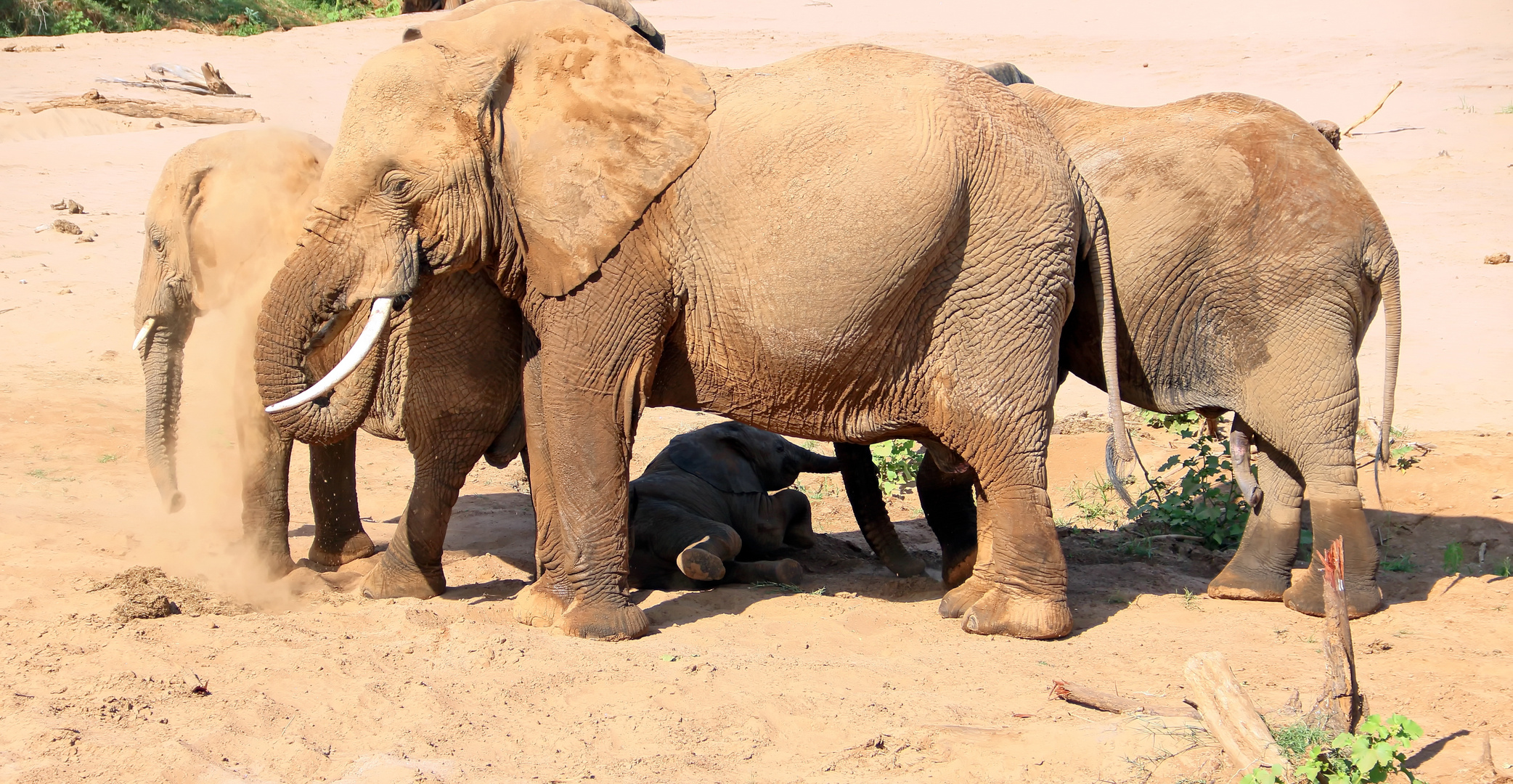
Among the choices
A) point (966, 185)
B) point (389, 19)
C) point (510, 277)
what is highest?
point (966, 185)

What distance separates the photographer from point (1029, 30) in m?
26.4

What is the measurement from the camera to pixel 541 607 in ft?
17.5

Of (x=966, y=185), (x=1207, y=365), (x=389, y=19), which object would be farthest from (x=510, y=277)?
(x=389, y=19)

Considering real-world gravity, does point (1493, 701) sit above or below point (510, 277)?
below

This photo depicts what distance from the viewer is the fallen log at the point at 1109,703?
4172 mm

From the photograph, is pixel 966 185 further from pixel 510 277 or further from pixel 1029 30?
pixel 1029 30

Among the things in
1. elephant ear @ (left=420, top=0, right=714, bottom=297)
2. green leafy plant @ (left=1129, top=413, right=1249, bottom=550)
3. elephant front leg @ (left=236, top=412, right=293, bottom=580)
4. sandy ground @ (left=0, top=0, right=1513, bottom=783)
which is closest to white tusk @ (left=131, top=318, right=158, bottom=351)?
sandy ground @ (left=0, top=0, right=1513, bottom=783)

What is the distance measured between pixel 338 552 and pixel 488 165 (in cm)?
260

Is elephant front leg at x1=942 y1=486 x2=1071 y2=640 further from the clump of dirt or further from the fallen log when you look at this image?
the clump of dirt

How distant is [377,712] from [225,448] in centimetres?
267

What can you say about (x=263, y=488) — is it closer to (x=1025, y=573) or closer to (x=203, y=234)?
(x=203, y=234)

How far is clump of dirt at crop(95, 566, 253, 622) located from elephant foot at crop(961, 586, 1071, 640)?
306 cm

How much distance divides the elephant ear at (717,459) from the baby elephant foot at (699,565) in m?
0.95

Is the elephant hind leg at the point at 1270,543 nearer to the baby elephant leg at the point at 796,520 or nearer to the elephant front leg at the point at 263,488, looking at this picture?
the baby elephant leg at the point at 796,520
